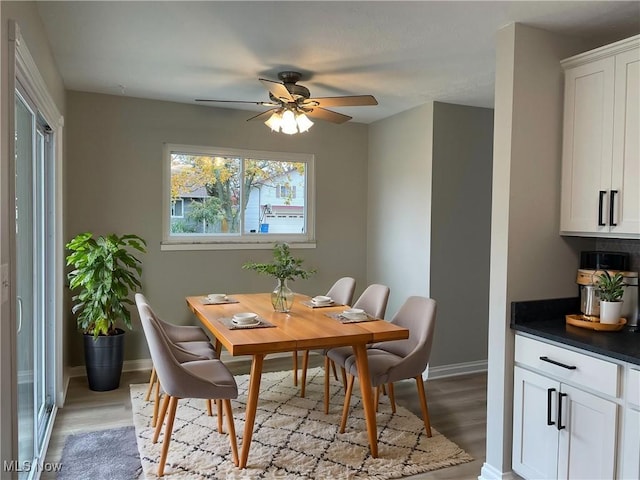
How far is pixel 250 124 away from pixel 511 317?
3.24m

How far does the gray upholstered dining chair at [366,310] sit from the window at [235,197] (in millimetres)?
1453

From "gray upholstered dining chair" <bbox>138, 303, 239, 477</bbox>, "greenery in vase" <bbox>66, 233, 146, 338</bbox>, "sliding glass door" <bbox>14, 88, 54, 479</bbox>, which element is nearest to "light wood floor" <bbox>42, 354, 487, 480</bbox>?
"sliding glass door" <bbox>14, 88, 54, 479</bbox>

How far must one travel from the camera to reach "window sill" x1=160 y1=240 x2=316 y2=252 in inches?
177

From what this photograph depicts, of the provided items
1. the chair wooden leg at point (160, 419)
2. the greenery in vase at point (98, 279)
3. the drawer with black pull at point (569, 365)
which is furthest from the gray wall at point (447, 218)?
the greenery in vase at point (98, 279)

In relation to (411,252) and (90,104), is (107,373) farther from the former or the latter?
(411,252)

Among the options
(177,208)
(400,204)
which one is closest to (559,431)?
(400,204)

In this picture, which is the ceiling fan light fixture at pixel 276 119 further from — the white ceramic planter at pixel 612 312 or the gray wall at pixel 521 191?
the white ceramic planter at pixel 612 312

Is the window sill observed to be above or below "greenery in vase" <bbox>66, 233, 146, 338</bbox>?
above

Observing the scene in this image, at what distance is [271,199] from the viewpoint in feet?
16.5

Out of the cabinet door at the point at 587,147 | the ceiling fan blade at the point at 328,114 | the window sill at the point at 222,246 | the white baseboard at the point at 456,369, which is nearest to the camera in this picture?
the cabinet door at the point at 587,147

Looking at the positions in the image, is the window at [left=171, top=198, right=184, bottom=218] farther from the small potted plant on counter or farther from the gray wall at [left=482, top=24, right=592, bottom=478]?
the small potted plant on counter

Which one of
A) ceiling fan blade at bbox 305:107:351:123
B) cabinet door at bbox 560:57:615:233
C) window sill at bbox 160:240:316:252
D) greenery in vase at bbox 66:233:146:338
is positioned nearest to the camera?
cabinet door at bbox 560:57:615:233

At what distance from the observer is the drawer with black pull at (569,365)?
2.05m

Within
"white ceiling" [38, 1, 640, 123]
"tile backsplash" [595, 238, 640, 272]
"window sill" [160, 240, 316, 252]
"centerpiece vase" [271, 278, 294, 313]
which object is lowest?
"centerpiece vase" [271, 278, 294, 313]
